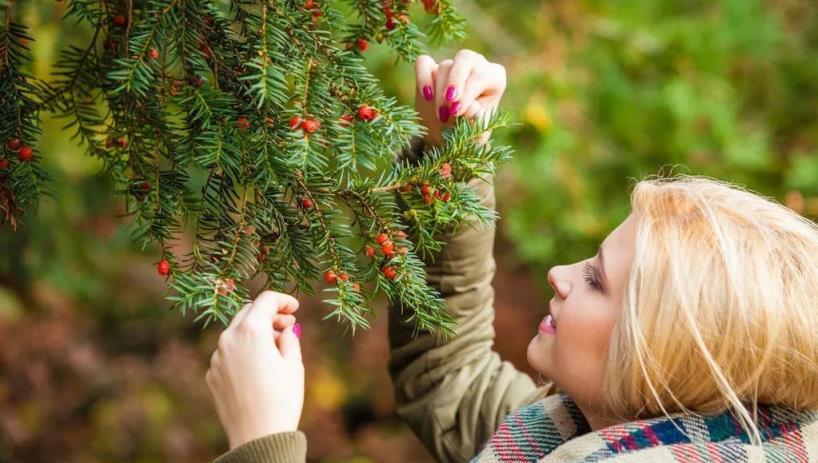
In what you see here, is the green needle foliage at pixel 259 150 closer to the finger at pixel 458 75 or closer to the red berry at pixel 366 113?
the red berry at pixel 366 113

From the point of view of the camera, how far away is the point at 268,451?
1.05 m

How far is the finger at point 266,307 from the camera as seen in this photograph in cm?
105

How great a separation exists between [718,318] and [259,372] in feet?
2.13

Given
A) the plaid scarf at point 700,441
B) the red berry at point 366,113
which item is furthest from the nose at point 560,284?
the red berry at point 366,113

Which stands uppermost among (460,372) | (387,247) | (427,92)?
(427,92)

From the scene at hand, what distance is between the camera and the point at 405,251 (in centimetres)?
106

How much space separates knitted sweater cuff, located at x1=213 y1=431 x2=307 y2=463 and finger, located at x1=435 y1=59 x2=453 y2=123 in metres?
0.56

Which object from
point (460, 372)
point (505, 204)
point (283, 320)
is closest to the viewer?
point (283, 320)

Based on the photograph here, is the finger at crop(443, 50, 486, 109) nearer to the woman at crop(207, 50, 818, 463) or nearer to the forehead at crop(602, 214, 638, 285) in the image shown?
the woman at crop(207, 50, 818, 463)

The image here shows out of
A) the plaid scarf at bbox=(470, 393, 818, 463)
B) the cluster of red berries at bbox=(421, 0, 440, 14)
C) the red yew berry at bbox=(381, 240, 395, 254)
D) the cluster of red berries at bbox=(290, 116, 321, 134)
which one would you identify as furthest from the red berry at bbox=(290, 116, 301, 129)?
the plaid scarf at bbox=(470, 393, 818, 463)

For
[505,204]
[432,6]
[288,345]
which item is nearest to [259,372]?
[288,345]

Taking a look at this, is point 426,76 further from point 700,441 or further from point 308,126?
point 700,441

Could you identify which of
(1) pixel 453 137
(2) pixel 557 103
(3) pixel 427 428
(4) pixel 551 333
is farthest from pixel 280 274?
(2) pixel 557 103

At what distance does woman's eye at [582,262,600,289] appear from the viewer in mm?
1289
